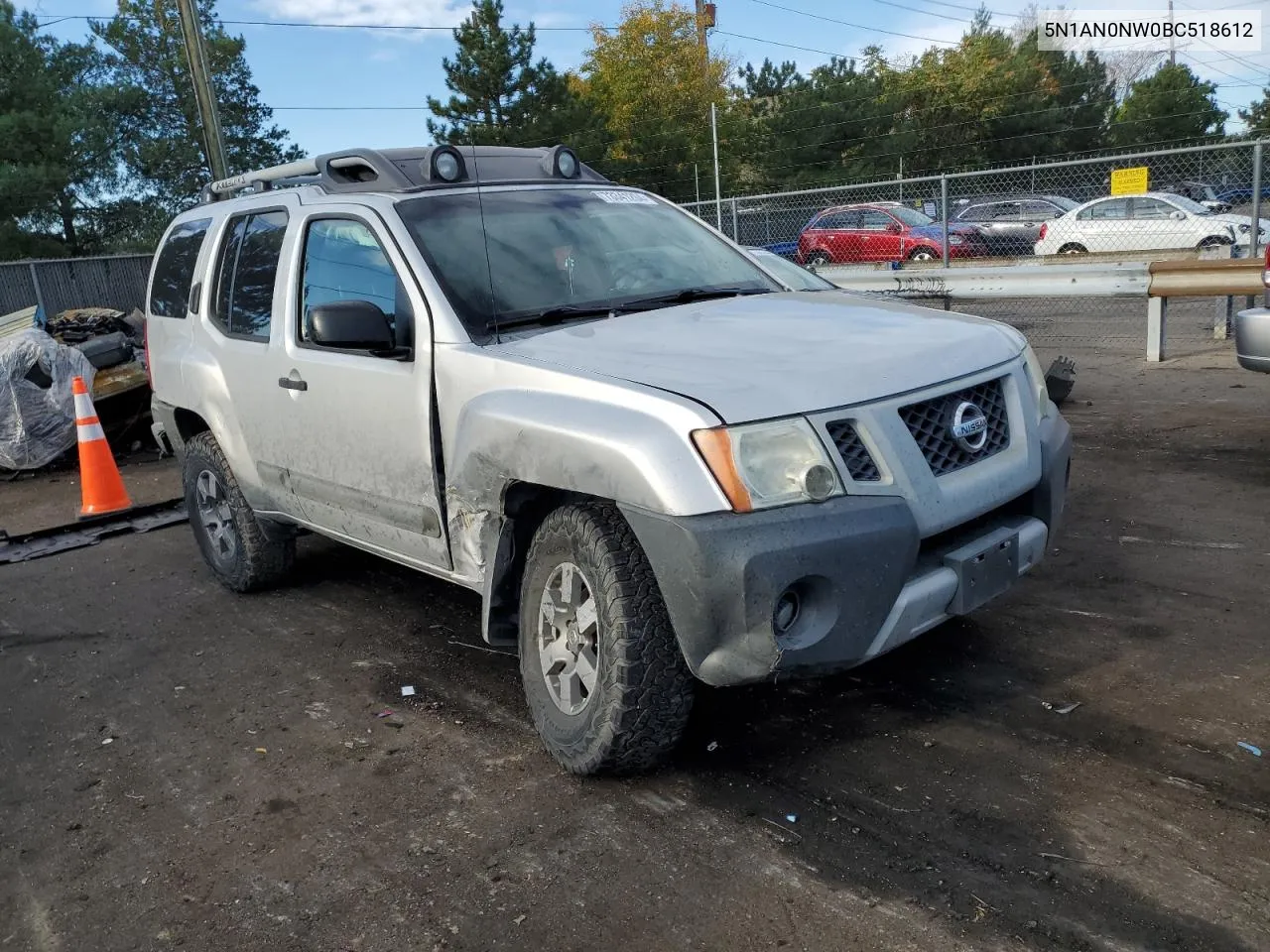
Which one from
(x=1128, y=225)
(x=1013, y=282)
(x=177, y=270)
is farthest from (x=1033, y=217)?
(x=177, y=270)

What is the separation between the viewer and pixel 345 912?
2.78m

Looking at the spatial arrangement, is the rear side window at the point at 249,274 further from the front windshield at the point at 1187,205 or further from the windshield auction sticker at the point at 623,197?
the front windshield at the point at 1187,205

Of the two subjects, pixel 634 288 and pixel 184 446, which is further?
pixel 184 446

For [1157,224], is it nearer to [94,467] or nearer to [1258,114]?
[94,467]

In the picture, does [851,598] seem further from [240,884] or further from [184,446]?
[184,446]

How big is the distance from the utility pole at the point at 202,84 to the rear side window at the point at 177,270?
10747 mm

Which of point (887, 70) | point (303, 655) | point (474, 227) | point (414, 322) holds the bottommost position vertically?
point (303, 655)

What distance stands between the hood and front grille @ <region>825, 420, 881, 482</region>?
63 mm

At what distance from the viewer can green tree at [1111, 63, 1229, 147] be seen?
121 ft

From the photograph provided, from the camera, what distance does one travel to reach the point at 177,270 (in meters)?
5.75

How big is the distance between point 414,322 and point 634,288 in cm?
85

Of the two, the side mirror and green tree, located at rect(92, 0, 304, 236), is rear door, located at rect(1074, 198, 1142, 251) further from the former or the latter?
green tree, located at rect(92, 0, 304, 236)

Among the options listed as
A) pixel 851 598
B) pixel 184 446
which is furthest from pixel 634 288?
pixel 184 446

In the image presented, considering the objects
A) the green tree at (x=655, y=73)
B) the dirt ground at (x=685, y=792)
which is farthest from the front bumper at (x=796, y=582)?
the green tree at (x=655, y=73)
